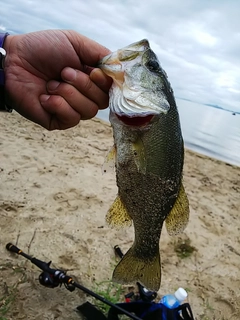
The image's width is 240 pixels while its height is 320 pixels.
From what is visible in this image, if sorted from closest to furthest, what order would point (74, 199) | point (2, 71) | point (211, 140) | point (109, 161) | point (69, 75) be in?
point (109, 161)
point (69, 75)
point (2, 71)
point (74, 199)
point (211, 140)

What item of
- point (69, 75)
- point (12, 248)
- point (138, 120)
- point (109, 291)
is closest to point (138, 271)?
point (138, 120)

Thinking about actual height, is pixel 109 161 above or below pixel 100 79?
below

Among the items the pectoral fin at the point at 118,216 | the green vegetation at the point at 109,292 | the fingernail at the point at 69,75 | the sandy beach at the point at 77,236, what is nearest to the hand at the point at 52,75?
the fingernail at the point at 69,75

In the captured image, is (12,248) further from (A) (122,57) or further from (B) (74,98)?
(A) (122,57)

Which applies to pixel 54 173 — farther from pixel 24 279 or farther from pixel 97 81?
pixel 97 81

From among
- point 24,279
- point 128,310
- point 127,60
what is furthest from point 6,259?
point 127,60

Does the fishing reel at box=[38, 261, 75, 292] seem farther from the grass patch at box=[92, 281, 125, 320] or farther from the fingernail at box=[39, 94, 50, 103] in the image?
the fingernail at box=[39, 94, 50, 103]
